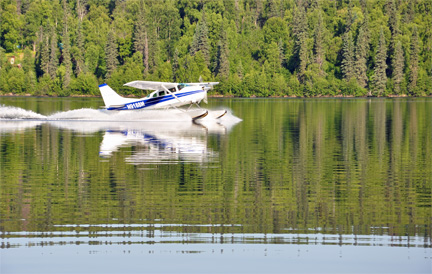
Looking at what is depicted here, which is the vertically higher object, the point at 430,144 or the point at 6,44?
the point at 6,44

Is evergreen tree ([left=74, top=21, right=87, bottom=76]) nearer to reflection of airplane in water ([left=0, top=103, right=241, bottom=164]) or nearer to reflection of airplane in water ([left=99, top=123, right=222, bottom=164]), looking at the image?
reflection of airplane in water ([left=0, top=103, right=241, bottom=164])

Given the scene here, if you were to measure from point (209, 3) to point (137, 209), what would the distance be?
Answer: 157m

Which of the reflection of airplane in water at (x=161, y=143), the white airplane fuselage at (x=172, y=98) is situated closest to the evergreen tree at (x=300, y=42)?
the white airplane fuselage at (x=172, y=98)

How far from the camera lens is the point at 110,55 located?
147375 mm

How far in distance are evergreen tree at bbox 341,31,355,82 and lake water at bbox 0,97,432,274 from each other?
11482 centimetres

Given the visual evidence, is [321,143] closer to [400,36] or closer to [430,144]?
[430,144]

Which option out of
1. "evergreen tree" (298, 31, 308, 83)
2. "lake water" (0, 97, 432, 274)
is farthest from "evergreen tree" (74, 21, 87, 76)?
"lake water" (0, 97, 432, 274)

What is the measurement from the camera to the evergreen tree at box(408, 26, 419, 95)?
5600 inches

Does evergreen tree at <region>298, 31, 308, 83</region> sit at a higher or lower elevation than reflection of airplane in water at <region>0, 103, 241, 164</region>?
higher

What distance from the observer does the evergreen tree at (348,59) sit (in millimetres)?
143625

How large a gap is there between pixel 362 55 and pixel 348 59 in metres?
3.11

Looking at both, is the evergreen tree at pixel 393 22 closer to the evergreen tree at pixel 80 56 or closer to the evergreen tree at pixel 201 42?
the evergreen tree at pixel 201 42

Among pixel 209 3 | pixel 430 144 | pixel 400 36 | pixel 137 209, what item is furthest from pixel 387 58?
pixel 137 209

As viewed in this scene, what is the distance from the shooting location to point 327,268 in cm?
1127
